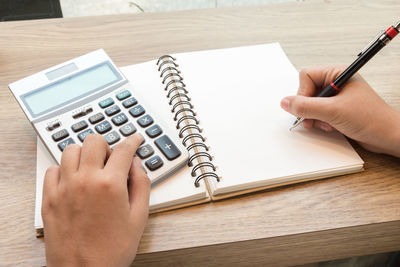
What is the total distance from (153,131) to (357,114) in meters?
0.28

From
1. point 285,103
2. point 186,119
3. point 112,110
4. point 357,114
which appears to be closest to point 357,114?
point 357,114

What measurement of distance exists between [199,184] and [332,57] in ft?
1.24

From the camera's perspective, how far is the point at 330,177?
54 cm

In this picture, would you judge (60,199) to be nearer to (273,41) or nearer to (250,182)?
(250,182)

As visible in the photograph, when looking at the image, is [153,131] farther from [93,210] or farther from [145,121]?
[93,210]

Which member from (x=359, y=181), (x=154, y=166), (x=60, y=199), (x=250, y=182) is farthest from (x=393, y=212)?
(x=60, y=199)

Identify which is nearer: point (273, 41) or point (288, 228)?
point (288, 228)

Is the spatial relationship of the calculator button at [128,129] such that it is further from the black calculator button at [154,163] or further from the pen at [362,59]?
the pen at [362,59]

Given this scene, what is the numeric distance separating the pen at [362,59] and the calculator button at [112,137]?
0.26 m

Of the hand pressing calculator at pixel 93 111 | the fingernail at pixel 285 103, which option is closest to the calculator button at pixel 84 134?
the hand pressing calculator at pixel 93 111

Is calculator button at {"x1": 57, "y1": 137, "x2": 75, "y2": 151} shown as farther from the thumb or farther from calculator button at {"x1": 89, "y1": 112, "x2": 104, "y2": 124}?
the thumb

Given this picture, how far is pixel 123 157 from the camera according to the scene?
493mm

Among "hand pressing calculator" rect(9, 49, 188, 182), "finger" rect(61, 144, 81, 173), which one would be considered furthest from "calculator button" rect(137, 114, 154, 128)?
"finger" rect(61, 144, 81, 173)

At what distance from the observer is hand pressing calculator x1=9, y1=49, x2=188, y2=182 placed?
1.76 feet
